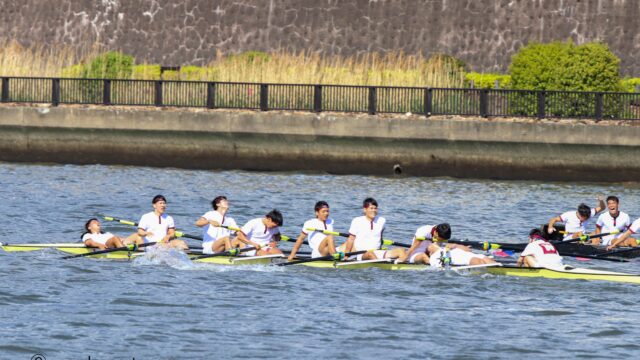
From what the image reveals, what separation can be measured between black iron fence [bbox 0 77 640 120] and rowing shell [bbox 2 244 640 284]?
15196 millimetres

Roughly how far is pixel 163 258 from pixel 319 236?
2.74m

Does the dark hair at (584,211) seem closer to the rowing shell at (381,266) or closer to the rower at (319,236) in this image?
the rowing shell at (381,266)

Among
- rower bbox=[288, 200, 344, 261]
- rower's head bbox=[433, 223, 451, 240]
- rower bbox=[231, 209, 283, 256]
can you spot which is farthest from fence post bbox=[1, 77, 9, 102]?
rower's head bbox=[433, 223, 451, 240]

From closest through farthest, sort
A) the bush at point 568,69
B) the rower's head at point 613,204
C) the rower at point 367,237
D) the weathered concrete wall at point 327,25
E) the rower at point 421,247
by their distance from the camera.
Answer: the rower at point 421,247 → the rower at point 367,237 → the rower's head at point 613,204 → the bush at point 568,69 → the weathered concrete wall at point 327,25

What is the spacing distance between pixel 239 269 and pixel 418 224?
7.68m

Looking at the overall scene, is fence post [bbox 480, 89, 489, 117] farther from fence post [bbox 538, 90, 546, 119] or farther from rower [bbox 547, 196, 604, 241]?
rower [bbox 547, 196, 604, 241]

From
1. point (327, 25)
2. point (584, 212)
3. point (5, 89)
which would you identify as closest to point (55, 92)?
point (5, 89)

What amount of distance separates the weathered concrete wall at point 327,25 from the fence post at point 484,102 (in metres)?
9.27

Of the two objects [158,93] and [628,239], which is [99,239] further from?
[158,93]

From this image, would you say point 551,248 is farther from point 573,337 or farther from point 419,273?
point 573,337

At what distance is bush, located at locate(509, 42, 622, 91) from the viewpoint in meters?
40.1

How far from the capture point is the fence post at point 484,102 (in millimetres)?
38500

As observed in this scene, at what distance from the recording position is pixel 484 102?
38500 mm

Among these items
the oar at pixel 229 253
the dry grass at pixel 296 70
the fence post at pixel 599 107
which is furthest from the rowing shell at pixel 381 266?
the dry grass at pixel 296 70
